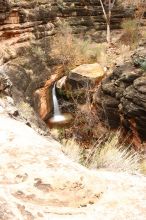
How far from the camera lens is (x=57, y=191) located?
2.57m

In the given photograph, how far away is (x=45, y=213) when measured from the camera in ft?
7.72

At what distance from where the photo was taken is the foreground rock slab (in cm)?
237

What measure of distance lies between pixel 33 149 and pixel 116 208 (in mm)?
985

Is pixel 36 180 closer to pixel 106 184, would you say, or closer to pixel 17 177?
pixel 17 177

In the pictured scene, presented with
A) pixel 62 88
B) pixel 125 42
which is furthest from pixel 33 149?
pixel 125 42

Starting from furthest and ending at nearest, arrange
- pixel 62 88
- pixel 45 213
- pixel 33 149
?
1. pixel 62 88
2. pixel 33 149
3. pixel 45 213

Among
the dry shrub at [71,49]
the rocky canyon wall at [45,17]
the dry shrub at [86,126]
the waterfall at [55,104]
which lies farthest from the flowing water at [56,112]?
the rocky canyon wall at [45,17]

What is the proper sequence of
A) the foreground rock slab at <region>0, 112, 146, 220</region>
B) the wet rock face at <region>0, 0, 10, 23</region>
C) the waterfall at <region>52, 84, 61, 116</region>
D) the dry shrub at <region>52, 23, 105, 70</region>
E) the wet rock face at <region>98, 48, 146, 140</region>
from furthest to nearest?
the dry shrub at <region>52, 23, 105, 70</region> < the waterfall at <region>52, 84, 61, 116</region> < the wet rock face at <region>0, 0, 10, 23</region> < the wet rock face at <region>98, 48, 146, 140</region> < the foreground rock slab at <region>0, 112, 146, 220</region>

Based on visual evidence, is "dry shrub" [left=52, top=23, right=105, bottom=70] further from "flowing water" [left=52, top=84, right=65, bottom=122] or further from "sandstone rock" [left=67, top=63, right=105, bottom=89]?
"flowing water" [left=52, top=84, right=65, bottom=122]

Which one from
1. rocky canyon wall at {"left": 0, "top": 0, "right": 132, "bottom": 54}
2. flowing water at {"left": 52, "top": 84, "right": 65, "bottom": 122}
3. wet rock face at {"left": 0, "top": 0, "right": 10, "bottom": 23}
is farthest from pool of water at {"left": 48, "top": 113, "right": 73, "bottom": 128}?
wet rock face at {"left": 0, "top": 0, "right": 10, "bottom": 23}

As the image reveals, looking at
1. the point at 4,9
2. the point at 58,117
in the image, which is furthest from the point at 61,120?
the point at 4,9

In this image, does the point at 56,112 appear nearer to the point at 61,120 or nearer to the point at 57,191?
the point at 61,120

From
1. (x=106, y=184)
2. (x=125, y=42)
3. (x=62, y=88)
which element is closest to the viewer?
(x=106, y=184)

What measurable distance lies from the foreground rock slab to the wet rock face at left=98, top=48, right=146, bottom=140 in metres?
6.66
